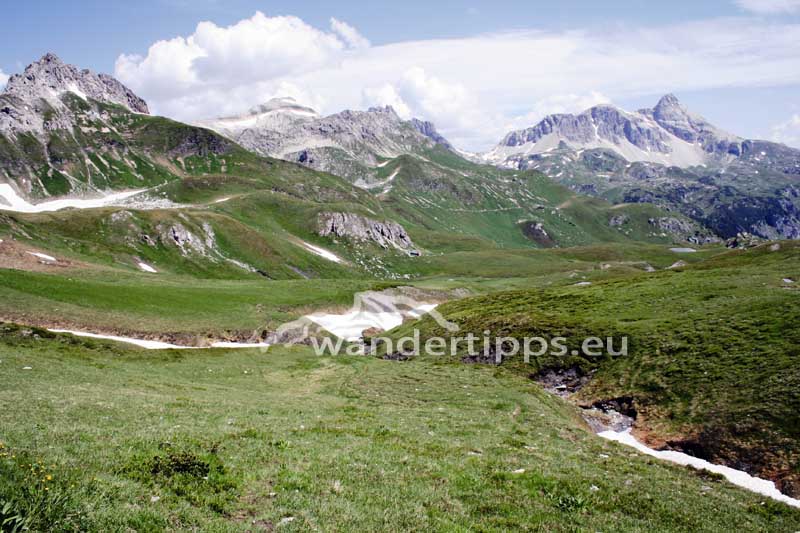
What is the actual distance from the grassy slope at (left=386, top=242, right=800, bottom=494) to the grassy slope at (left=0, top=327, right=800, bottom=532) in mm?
7928

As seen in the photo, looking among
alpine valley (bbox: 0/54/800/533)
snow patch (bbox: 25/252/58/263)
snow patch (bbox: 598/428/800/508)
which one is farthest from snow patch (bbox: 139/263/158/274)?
snow patch (bbox: 598/428/800/508)

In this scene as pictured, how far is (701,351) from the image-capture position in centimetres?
3894

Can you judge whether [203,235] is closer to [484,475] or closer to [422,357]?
[422,357]

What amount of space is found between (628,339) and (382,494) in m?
37.1

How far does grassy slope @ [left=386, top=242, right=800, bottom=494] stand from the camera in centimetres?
2903

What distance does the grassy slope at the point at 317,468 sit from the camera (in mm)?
12359

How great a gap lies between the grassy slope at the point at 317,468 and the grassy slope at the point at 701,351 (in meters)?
7.93

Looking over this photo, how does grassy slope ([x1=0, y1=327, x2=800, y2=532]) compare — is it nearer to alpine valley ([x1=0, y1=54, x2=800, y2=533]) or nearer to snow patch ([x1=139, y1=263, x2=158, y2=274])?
alpine valley ([x1=0, y1=54, x2=800, y2=533])

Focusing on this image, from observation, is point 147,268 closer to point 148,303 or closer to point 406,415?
point 148,303

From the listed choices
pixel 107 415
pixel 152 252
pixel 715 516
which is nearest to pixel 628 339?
pixel 715 516

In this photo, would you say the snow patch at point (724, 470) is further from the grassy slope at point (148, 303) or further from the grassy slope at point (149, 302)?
the grassy slope at point (148, 303)

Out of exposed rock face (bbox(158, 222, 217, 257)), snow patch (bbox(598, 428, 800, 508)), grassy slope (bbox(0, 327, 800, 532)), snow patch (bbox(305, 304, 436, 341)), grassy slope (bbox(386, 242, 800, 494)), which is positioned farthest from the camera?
exposed rock face (bbox(158, 222, 217, 257))

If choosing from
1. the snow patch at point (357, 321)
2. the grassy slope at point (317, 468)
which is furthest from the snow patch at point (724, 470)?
the snow patch at point (357, 321)

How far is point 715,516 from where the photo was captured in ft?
54.6
